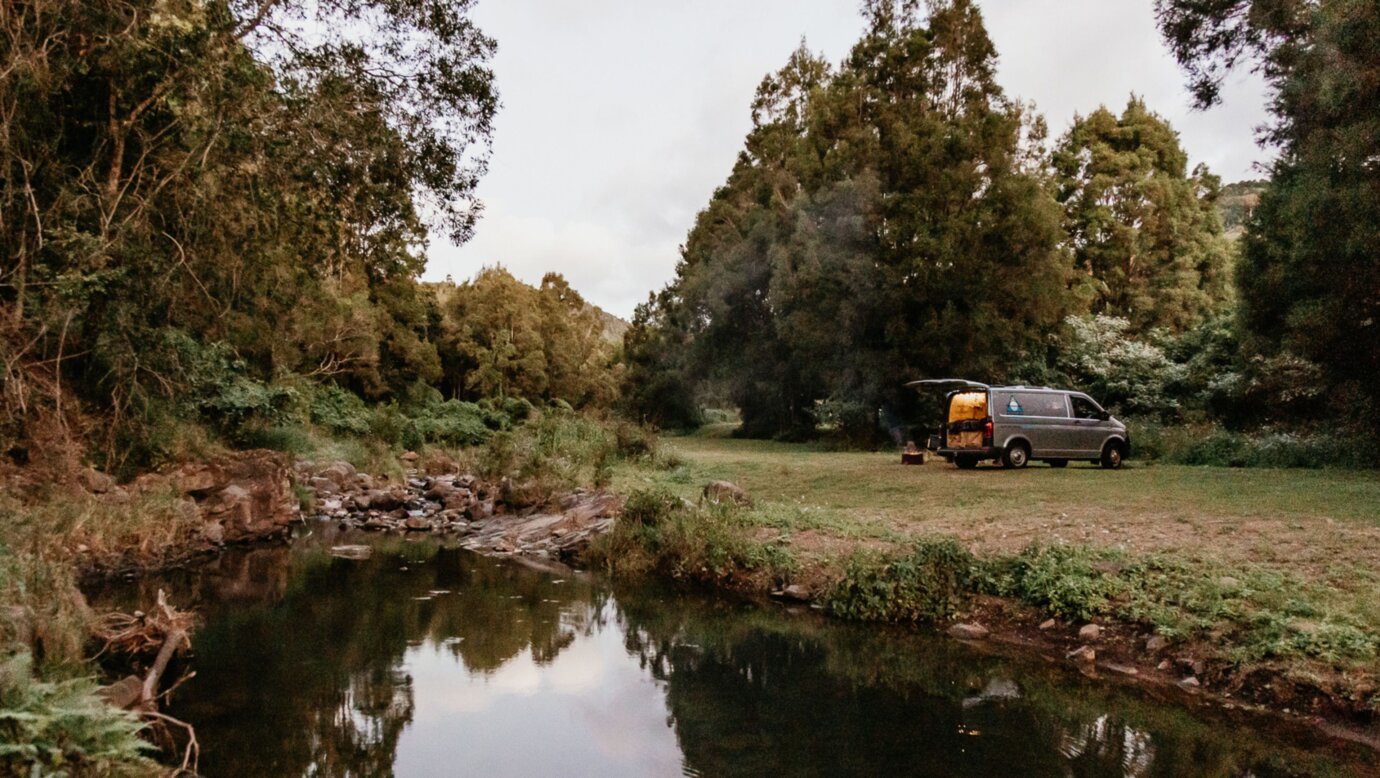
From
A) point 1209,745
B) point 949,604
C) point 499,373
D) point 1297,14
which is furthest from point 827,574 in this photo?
point 499,373

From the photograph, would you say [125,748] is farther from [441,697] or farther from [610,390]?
[610,390]

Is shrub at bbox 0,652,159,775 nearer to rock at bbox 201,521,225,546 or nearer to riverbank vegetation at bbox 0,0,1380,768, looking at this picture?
riverbank vegetation at bbox 0,0,1380,768

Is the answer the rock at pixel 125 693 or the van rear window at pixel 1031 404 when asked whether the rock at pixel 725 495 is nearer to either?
the van rear window at pixel 1031 404

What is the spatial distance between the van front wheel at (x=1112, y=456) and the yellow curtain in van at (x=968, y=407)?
2947 mm

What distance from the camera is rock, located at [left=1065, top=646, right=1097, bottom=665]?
27.1 feet

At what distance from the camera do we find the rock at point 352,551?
48.2ft

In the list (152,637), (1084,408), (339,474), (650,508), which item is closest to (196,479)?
(339,474)

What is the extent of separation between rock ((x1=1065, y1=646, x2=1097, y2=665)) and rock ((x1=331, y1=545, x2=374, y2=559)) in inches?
438

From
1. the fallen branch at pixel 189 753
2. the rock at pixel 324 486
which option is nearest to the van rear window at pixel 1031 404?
the rock at pixel 324 486

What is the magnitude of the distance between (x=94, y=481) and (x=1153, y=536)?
47.2ft

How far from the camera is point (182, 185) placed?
1266 centimetres

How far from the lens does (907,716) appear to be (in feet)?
23.6

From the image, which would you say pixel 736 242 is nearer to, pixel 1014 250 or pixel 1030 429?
pixel 1014 250

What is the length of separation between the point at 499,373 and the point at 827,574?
37.3 meters
